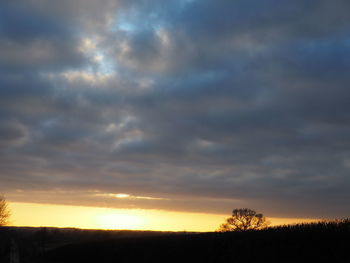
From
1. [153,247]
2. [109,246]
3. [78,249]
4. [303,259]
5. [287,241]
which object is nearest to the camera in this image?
[303,259]

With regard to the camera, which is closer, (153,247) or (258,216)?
(153,247)

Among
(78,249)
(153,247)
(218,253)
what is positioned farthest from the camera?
(78,249)

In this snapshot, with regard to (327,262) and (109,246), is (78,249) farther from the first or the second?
(327,262)

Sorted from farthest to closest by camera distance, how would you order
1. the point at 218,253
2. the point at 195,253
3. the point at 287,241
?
the point at 195,253 < the point at 218,253 < the point at 287,241

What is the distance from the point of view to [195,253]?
31562 millimetres

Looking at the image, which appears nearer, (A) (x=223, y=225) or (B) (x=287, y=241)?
(B) (x=287, y=241)

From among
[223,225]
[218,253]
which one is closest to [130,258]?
[218,253]

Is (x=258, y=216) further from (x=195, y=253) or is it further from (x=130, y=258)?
Result: (x=195, y=253)

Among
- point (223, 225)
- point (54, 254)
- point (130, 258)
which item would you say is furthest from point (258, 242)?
point (223, 225)

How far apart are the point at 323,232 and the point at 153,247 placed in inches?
756

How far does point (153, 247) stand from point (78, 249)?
685 inches

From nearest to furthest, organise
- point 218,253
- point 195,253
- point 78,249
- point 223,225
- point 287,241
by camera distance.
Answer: point 287,241, point 218,253, point 195,253, point 78,249, point 223,225

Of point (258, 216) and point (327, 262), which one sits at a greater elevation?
point (258, 216)

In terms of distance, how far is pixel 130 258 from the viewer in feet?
130
